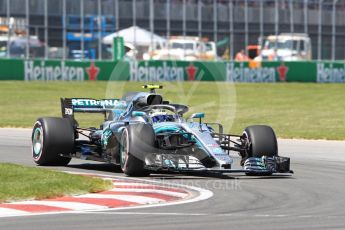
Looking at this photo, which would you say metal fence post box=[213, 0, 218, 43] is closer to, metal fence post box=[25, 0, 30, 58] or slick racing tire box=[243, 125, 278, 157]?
metal fence post box=[25, 0, 30, 58]

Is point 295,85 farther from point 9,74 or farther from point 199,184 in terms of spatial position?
point 199,184

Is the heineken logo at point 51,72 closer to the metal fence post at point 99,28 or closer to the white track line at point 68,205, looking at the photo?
the metal fence post at point 99,28

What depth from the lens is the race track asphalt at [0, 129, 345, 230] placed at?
34.8 ft

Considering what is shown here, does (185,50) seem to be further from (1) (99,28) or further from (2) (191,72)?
(1) (99,28)

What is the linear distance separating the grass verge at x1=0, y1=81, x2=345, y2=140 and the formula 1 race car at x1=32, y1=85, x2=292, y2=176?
1.80 m

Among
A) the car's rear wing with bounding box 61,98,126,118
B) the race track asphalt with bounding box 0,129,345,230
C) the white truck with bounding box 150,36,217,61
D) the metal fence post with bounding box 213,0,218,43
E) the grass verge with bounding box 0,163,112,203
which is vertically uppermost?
the metal fence post with bounding box 213,0,218,43

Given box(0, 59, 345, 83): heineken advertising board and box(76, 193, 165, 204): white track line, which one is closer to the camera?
box(76, 193, 165, 204): white track line

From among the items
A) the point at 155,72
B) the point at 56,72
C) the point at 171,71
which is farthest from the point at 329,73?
the point at 56,72

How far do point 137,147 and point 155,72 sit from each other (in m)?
36.2

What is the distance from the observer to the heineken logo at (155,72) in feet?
167

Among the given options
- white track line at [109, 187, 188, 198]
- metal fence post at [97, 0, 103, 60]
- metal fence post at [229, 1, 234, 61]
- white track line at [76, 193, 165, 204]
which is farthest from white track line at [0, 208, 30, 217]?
metal fence post at [229, 1, 234, 61]

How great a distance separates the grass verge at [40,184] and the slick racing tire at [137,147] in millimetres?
1146

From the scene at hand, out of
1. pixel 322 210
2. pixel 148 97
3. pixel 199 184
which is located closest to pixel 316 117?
pixel 148 97

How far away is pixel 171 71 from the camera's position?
5238 centimetres
